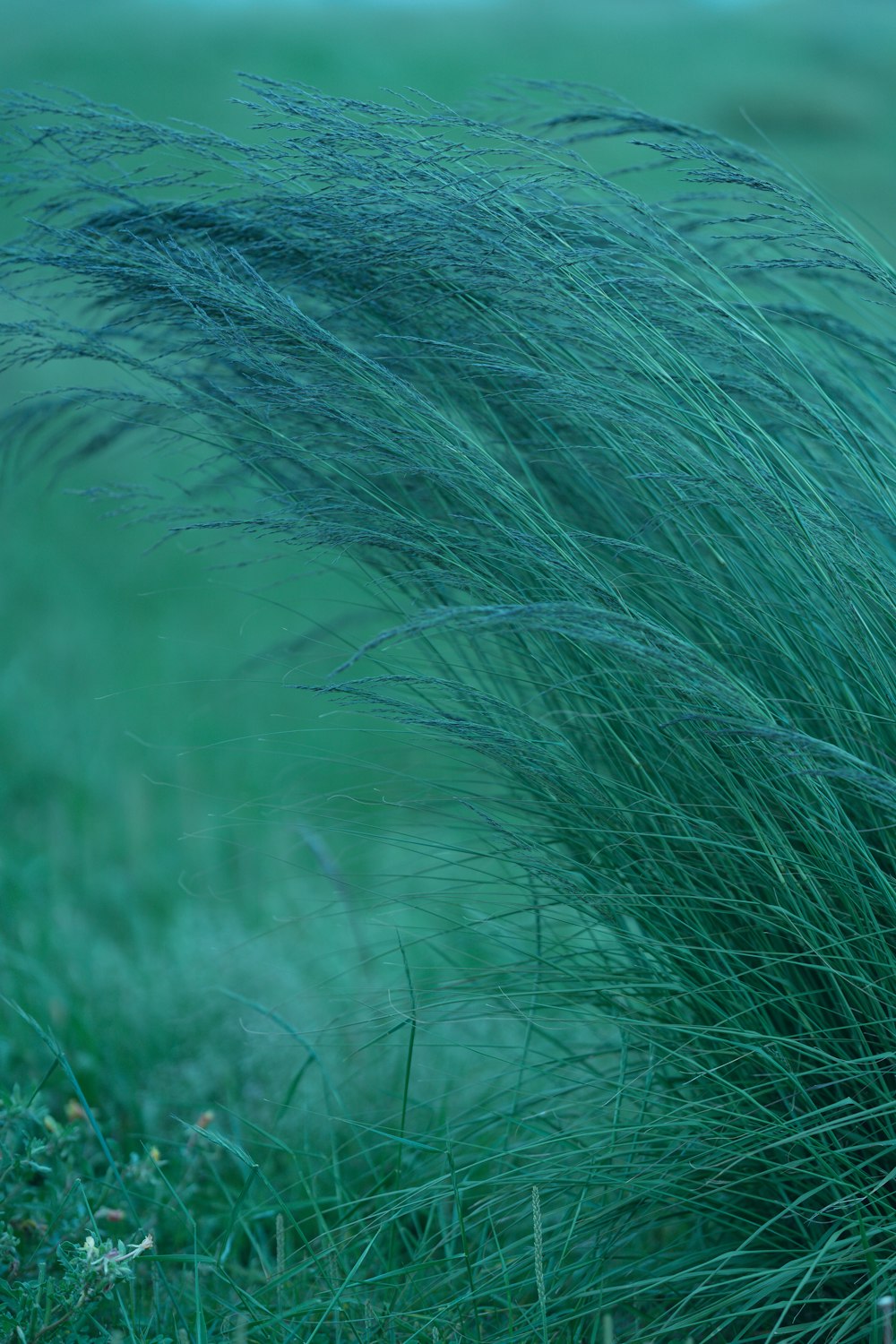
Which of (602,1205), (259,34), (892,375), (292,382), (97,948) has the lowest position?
(97,948)

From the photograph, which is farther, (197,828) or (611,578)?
(197,828)

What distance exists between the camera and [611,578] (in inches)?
54.6

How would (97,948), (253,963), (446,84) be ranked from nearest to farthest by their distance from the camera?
(253,963) → (97,948) → (446,84)

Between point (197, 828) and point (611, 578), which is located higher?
point (611, 578)

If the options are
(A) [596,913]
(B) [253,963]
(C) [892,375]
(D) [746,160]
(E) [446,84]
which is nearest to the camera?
(A) [596,913]

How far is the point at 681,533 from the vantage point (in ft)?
4.50

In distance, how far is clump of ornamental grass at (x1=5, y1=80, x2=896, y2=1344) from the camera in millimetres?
1203

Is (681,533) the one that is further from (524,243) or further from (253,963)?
(253,963)

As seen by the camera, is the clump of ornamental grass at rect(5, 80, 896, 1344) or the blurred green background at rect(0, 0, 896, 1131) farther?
the blurred green background at rect(0, 0, 896, 1131)

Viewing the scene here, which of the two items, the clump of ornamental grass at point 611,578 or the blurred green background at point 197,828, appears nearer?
the clump of ornamental grass at point 611,578

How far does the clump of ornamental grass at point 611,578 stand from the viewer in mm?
1203

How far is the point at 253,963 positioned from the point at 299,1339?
116 cm

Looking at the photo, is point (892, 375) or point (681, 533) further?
point (892, 375)

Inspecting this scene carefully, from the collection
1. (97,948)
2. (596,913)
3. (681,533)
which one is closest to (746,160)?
(681,533)
